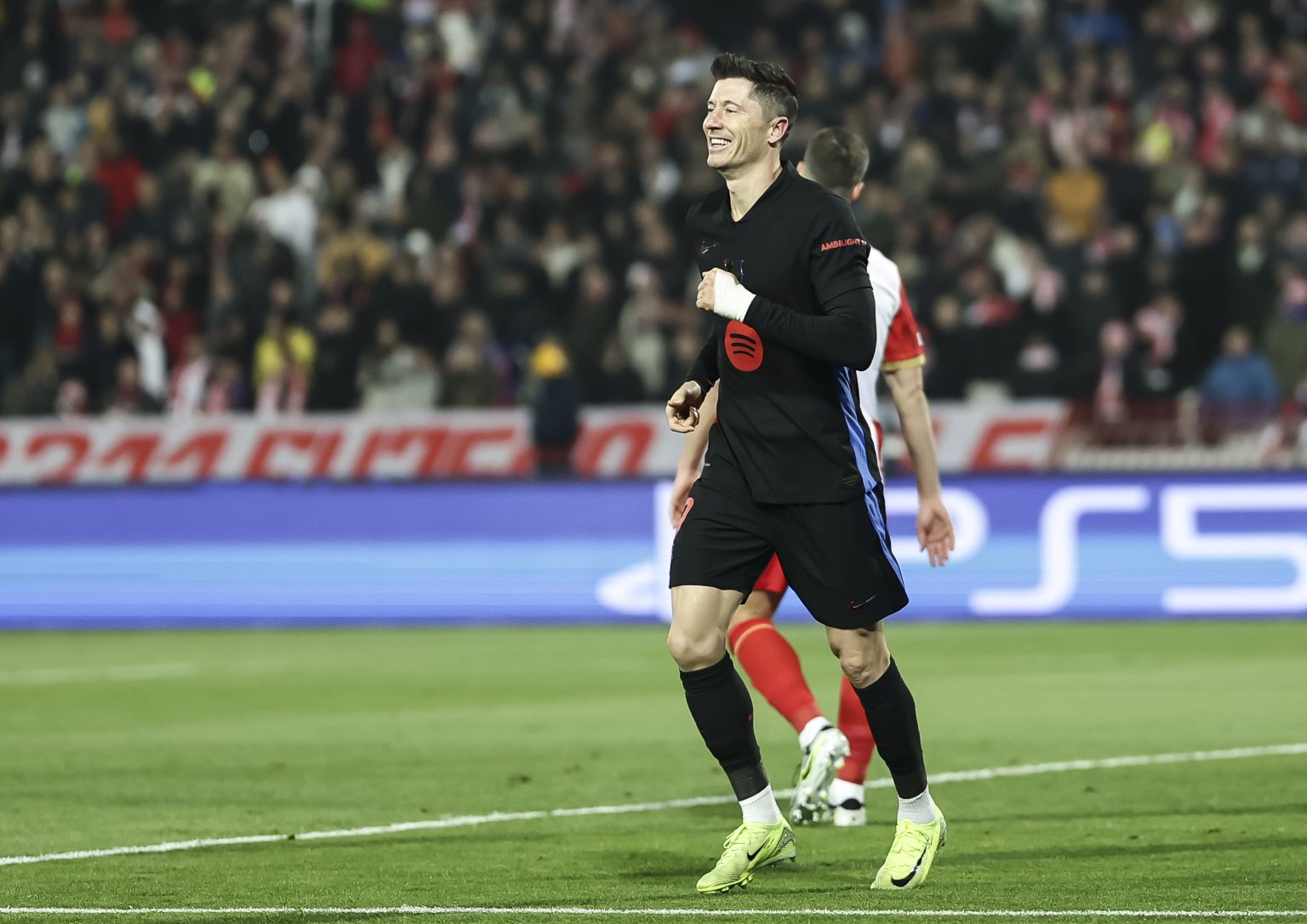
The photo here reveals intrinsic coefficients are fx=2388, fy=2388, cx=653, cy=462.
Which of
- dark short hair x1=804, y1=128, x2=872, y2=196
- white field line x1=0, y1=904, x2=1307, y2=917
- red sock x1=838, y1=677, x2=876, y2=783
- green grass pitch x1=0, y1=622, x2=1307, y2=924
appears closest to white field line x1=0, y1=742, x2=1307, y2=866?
green grass pitch x1=0, y1=622, x2=1307, y2=924

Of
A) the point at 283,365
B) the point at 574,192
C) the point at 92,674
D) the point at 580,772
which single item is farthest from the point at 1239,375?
the point at 580,772

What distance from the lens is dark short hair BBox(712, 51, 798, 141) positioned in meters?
6.60

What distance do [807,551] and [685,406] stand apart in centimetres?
56

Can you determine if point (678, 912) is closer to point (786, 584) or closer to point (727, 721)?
point (727, 721)

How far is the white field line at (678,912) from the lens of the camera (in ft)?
19.7

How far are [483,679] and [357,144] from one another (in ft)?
37.3

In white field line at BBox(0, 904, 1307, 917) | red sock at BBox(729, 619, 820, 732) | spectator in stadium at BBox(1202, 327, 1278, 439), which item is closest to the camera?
white field line at BBox(0, 904, 1307, 917)

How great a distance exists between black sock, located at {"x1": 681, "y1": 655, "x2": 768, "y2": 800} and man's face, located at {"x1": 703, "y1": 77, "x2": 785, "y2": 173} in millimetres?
1416

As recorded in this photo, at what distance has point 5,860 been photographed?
730 centimetres

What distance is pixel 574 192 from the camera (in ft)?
75.2

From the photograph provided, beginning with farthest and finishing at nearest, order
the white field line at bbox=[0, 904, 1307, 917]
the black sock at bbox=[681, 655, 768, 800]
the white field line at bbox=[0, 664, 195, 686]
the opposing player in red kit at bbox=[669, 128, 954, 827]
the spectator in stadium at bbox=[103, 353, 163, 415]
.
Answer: the spectator in stadium at bbox=[103, 353, 163, 415] → the white field line at bbox=[0, 664, 195, 686] → the opposing player in red kit at bbox=[669, 128, 954, 827] → the black sock at bbox=[681, 655, 768, 800] → the white field line at bbox=[0, 904, 1307, 917]

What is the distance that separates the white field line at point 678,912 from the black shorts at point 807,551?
0.89 meters

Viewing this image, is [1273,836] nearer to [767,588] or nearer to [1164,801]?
[1164,801]

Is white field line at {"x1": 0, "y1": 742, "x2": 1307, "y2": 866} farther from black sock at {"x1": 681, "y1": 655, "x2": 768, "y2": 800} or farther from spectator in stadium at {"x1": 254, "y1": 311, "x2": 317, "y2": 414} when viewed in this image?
spectator in stadium at {"x1": 254, "y1": 311, "x2": 317, "y2": 414}
